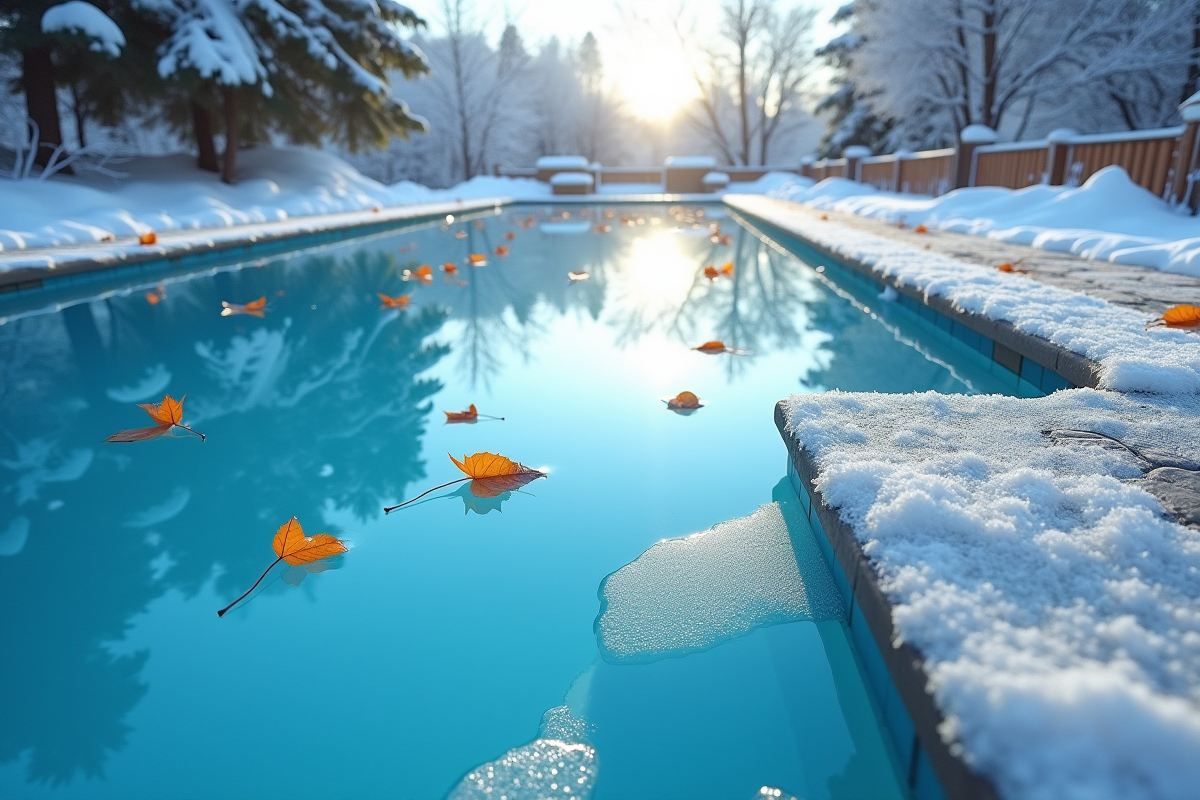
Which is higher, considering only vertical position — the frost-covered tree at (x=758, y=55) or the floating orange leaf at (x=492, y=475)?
the frost-covered tree at (x=758, y=55)

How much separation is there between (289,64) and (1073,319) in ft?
45.4

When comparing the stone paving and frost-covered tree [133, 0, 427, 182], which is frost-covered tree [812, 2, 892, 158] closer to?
frost-covered tree [133, 0, 427, 182]

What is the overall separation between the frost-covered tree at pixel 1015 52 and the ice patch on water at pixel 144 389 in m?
Answer: 16.3

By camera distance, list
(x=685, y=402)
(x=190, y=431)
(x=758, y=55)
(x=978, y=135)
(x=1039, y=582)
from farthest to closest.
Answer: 1. (x=758, y=55)
2. (x=978, y=135)
3. (x=685, y=402)
4. (x=190, y=431)
5. (x=1039, y=582)

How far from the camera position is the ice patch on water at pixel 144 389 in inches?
128

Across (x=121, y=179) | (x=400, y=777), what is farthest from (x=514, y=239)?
(x=400, y=777)

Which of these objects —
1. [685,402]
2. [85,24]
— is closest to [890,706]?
[685,402]

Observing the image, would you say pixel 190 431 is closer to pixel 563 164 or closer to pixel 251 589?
pixel 251 589

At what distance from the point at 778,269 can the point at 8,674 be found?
679cm

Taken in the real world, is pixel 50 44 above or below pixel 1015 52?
below

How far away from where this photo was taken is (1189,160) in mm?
6715

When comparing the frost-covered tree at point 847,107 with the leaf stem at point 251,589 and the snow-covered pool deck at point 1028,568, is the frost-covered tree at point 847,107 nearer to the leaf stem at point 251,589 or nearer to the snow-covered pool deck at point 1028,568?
the snow-covered pool deck at point 1028,568

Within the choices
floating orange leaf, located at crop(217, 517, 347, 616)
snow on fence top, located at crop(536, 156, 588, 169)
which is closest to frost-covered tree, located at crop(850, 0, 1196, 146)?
snow on fence top, located at crop(536, 156, 588, 169)

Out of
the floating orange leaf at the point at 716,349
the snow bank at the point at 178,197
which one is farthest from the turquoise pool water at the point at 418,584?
the snow bank at the point at 178,197
